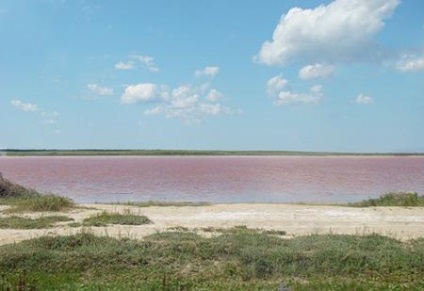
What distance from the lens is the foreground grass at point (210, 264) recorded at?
1010cm

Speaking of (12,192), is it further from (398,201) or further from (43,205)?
(398,201)

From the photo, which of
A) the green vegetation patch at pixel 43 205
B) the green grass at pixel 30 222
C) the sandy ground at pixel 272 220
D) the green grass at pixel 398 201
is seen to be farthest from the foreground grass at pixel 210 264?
the green grass at pixel 398 201

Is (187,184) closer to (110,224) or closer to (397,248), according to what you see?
(110,224)

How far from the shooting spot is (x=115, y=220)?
17.8 m

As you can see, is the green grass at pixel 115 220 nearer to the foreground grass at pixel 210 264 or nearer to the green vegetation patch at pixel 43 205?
the green vegetation patch at pixel 43 205

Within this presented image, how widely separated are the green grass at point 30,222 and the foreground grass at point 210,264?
4000 millimetres

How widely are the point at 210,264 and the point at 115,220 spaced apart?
23.1 feet

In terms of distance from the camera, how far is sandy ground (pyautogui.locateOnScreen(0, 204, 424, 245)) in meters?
15.7

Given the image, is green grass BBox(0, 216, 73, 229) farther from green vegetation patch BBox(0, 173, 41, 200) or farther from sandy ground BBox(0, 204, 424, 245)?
green vegetation patch BBox(0, 173, 41, 200)

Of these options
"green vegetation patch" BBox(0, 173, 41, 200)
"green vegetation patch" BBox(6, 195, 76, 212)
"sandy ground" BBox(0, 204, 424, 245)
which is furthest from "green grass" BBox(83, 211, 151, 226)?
"green vegetation patch" BBox(0, 173, 41, 200)

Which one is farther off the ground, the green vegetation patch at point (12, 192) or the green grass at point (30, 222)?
the green vegetation patch at point (12, 192)

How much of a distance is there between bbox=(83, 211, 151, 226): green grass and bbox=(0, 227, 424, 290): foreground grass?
4276 mm

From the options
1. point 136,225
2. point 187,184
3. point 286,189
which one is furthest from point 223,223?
point 187,184

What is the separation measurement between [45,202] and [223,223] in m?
7.76
